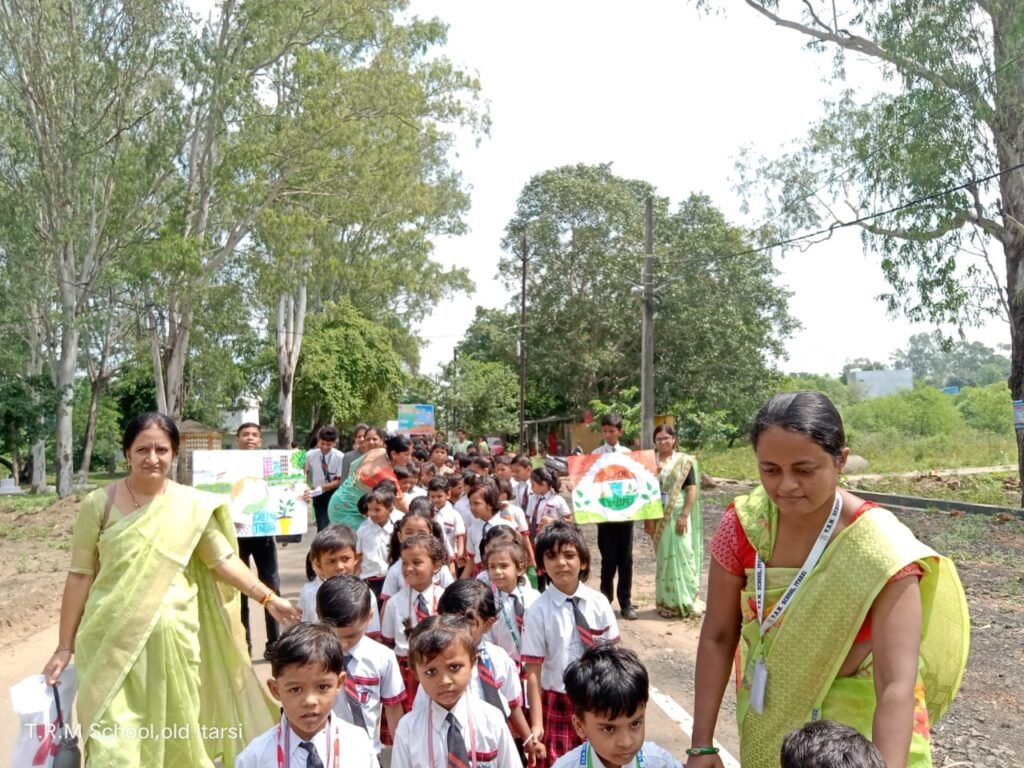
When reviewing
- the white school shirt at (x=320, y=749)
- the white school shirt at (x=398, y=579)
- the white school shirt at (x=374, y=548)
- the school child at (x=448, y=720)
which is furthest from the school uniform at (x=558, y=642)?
the white school shirt at (x=374, y=548)

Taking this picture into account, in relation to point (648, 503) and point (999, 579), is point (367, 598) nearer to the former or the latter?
point (648, 503)

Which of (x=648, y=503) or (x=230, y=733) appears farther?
(x=648, y=503)

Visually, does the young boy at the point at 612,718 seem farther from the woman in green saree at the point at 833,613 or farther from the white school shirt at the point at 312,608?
the white school shirt at the point at 312,608

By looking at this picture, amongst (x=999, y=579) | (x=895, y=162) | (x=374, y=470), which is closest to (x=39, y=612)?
(x=374, y=470)

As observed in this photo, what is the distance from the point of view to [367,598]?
12.0 ft

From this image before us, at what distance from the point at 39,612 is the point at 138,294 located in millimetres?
18927

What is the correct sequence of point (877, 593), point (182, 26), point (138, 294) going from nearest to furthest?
point (877, 593), point (182, 26), point (138, 294)

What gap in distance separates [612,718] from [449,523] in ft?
14.2

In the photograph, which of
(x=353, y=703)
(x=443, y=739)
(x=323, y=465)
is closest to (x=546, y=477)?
(x=323, y=465)

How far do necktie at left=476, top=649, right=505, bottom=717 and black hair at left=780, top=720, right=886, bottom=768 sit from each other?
1.77m

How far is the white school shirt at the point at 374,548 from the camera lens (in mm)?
5793

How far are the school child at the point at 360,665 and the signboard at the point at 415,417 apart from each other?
1107 inches

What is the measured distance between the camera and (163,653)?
10.4ft

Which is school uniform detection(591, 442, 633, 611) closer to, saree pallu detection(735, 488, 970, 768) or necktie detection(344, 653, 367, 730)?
necktie detection(344, 653, 367, 730)
